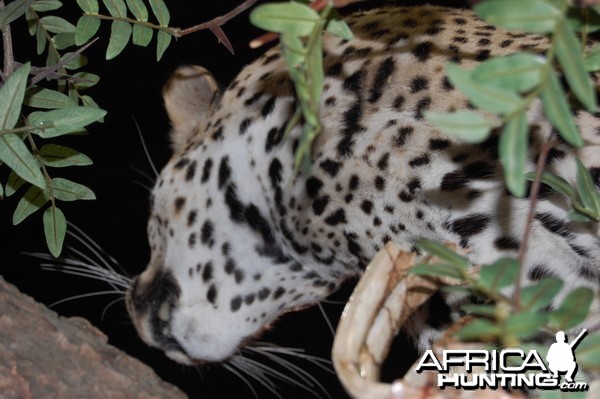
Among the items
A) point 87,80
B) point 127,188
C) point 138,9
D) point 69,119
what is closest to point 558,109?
point 69,119

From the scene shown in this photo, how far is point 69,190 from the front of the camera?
87 cm

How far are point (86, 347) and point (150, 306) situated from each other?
330 mm

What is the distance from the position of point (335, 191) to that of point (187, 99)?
34 centimetres

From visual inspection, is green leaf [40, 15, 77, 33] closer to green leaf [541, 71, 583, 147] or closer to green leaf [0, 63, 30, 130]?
green leaf [0, 63, 30, 130]

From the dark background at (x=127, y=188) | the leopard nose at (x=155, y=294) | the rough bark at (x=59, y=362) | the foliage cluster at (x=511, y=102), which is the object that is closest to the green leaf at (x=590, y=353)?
the foliage cluster at (x=511, y=102)

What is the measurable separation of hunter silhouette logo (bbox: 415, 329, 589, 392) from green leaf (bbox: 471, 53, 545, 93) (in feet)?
0.47

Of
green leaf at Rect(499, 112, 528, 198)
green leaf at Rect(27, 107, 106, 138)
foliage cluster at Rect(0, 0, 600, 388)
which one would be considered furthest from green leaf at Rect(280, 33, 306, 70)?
green leaf at Rect(27, 107, 106, 138)

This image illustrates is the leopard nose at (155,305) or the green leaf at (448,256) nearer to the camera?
the green leaf at (448,256)

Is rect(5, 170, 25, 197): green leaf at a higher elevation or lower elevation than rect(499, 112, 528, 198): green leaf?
lower

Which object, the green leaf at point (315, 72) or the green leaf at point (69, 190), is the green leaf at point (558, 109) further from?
the green leaf at point (69, 190)

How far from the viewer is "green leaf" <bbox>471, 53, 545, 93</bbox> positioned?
420 mm

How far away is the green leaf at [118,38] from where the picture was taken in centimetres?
85

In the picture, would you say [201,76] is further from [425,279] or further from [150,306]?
[425,279]

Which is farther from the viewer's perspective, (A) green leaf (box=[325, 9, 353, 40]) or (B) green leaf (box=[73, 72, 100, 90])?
(B) green leaf (box=[73, 72, 100, 90])
